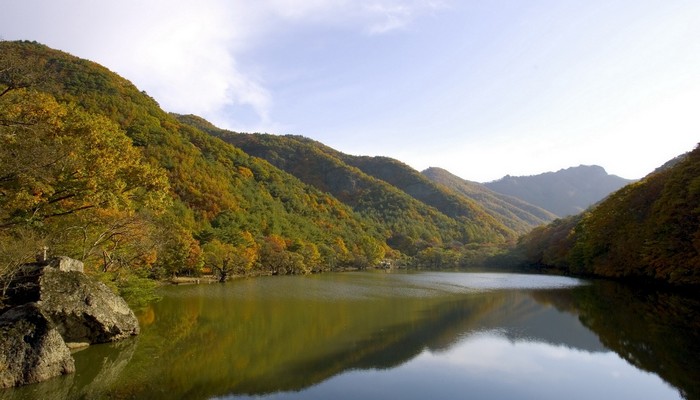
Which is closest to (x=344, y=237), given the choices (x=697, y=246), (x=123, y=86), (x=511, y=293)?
(x=123, y=86)

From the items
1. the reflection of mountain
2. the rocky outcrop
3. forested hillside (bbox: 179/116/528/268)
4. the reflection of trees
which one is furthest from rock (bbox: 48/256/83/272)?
forested hillside (bbox: 179/116/528/268)

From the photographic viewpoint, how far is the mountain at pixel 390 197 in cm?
13850

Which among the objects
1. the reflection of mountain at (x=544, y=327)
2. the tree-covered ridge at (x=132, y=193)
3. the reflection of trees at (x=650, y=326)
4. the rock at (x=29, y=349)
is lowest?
the reflection of mountain at (x=544, y=327)

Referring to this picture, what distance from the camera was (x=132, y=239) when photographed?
23.8 m

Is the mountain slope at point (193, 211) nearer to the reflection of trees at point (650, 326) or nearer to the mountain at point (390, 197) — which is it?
the reflection of trees at point (650, 326)

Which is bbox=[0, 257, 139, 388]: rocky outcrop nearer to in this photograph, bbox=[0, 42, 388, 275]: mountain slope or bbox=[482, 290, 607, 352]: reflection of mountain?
bbox=[0, 42, 388, 275]: mountain slope

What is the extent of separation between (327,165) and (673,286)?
132416 millimetres

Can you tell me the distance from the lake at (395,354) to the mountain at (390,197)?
100m

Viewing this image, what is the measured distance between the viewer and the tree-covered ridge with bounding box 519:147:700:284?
107 ft

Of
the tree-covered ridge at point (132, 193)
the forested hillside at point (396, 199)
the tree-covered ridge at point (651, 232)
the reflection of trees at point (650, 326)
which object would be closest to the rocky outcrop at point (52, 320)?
the tree-covered ridge at point (132, 193)

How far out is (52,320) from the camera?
1484 cm

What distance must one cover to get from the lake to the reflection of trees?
63mm

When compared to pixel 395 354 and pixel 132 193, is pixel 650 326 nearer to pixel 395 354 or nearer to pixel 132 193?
pixel 395 354

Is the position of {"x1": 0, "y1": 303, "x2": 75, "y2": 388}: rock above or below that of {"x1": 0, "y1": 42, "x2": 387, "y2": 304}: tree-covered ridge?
below
